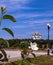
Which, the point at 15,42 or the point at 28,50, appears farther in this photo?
the point at 28,50

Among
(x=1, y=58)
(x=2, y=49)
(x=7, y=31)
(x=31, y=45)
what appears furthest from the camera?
(x=31, y=45)

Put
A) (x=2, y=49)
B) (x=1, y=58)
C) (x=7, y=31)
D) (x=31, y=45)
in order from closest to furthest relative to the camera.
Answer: (x=7, y=31) < (x=2, y=49) < (x=1, y=58) < (x=31, y=45)

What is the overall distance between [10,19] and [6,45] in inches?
8.4

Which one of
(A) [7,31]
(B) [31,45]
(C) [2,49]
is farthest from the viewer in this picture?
(B) [31,45]

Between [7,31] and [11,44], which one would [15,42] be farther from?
[7,31]

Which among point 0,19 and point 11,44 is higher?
point 0,19

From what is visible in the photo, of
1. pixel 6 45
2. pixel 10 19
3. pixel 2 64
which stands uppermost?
pixel 10 19

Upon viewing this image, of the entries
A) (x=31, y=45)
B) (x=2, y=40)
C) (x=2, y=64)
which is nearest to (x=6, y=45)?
(x=2, y=40)

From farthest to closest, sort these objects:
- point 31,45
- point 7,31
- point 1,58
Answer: point 31,45, point 1,58, point 7,31

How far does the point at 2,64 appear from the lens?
110 inches

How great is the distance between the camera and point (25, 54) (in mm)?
3074

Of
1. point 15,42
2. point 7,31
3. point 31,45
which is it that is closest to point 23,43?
point 15,42

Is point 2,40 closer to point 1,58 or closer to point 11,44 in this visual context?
point 11,44

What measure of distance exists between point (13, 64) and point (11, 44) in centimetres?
26
